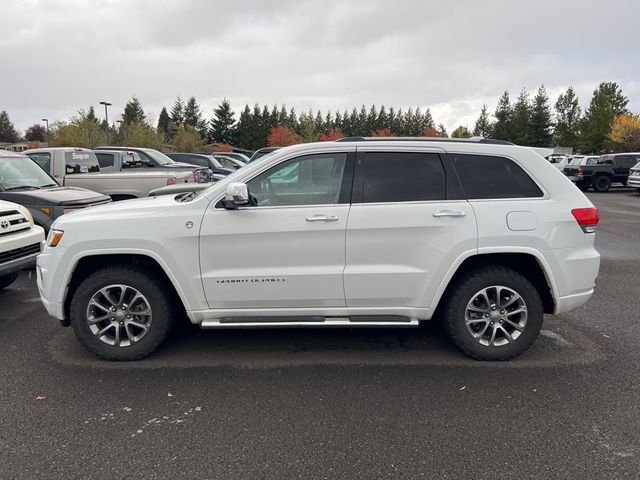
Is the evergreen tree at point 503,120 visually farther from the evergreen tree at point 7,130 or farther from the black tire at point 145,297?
the evergreen tree at point 7,130

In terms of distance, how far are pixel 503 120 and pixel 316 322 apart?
76.3 m

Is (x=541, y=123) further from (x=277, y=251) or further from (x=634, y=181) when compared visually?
(x=277, y=251)

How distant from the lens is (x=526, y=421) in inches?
124

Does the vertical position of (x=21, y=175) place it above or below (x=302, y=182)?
below

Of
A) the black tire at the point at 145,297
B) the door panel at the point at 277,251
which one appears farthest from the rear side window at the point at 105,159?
the door panel at the point at 277,251

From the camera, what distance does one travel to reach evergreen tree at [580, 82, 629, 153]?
59000mm

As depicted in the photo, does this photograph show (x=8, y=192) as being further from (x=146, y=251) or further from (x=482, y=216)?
(x=482, y=216)

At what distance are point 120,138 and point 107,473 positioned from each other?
4882 centimetres

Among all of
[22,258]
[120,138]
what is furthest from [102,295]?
[120,138]

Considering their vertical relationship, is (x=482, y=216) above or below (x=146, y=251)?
above

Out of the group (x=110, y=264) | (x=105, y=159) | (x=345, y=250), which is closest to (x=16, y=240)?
(x=110, y=264)

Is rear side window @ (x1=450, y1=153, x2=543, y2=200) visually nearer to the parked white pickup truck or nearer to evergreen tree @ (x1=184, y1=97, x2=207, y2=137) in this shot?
the parked white pickup truck

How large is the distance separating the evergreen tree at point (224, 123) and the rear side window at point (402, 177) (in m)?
89.6

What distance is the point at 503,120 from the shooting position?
7238 cm
